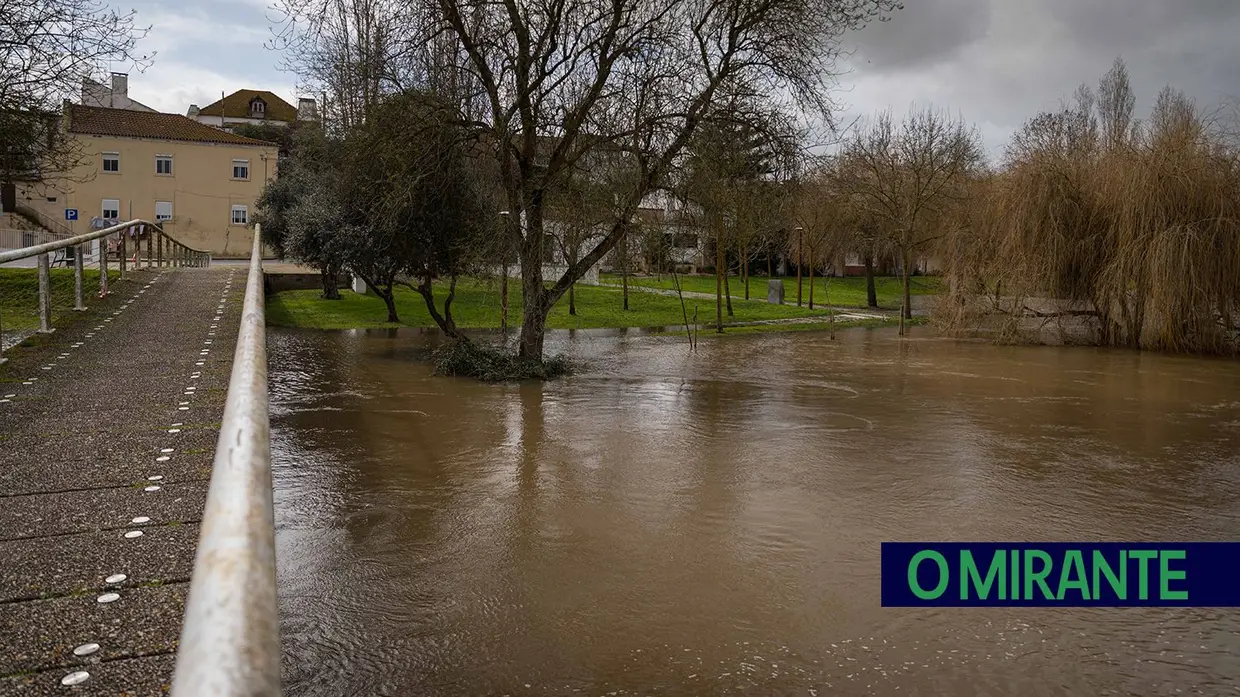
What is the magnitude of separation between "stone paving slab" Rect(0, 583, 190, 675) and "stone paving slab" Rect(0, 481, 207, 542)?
74 centimetres

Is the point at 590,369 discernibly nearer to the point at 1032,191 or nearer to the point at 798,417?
the point at 798,417

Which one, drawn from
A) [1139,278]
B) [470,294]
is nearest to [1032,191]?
[1139,278]

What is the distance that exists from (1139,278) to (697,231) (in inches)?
450

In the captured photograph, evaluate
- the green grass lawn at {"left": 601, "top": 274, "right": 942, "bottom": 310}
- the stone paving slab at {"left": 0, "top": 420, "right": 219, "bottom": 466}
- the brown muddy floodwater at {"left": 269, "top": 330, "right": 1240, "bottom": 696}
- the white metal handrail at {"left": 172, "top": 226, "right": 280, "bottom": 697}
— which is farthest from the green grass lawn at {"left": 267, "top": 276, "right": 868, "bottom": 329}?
the white metal handrail at {"left": 172, "top": 226, "right": 280, "bottom": 697}

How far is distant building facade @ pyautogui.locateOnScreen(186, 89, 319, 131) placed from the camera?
69438 mm

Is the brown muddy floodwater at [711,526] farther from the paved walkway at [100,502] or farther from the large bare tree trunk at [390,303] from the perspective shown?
the large bare tree trunk at [390,303]

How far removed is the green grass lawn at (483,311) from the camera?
2637 centimetres

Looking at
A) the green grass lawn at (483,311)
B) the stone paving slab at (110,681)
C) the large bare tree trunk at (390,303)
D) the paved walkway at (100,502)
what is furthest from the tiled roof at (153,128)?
the stone paving slab at (110,681)

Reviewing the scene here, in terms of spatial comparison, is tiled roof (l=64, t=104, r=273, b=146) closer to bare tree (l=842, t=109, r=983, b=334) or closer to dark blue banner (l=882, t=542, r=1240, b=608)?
bare tree (l=842, t=109, r=983, b=334)

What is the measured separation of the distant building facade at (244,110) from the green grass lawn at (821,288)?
35.6 m

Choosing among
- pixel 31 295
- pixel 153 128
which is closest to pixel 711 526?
pixel 31 295

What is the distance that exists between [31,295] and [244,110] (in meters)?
64.3

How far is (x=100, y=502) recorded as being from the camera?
14.4 ft

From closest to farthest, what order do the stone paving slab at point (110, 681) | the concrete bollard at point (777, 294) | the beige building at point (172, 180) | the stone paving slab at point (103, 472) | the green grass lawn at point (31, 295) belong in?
the stone paving slab at point (110, 681) → the stone paving slab at point (103, 472) → the green grass lawn at point (31, 295) → the concrete bollard at point (777, 294) → the beige building at point (172, 180)
